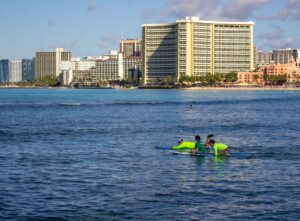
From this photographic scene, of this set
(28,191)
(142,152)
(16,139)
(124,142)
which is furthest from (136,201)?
(16,139)

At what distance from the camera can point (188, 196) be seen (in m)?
33.5

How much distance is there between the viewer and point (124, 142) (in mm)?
61562

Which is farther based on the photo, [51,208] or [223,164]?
[223,164]

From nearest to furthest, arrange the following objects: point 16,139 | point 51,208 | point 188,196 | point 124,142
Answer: point 51,208, point 188,196, point 124,142, point 16,139

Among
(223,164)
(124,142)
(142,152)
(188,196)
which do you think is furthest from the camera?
(124,142)

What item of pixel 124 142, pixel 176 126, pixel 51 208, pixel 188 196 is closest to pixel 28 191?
pixel 51 208

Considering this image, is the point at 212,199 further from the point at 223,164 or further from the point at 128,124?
the point at 128,124

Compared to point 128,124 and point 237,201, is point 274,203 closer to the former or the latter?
point 237,201

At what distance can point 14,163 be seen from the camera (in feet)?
151

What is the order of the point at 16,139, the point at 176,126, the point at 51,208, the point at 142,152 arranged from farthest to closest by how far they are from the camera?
1. the point at 176,126
2. the point at 16,139
3. the point at 142,152
4. the point at 51,208

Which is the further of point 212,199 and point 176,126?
point 176,126

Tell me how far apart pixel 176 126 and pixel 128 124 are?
7.19 m

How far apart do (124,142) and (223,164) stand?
18402 mm

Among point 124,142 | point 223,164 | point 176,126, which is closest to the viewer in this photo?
point 223,164
